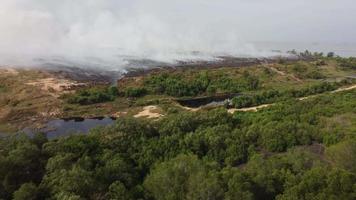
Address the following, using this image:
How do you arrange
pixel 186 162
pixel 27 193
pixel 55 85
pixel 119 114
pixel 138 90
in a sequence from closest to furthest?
pixel 27 193 < pixel 186 162 < pixel 119 114 < pixel 138 90 < pixel 55 85

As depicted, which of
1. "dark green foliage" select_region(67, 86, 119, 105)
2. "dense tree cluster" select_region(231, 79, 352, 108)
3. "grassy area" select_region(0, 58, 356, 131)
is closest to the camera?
"grassy area" select_region(0, 58, 356, 131)

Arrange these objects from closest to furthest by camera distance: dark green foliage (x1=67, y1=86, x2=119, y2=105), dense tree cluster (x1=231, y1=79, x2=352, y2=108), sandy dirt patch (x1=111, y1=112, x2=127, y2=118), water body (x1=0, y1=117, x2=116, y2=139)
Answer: water body (x1=0, y1=117, x2=116, y2=139) < sandy dirt patch (x1=111, y1=112, x2=127, y2=118) < dense tree cluster (x1=231, y1=79, x2=352, y2=108) < dark green foliage (x1=67, y1=86, x2=119, y2=105)

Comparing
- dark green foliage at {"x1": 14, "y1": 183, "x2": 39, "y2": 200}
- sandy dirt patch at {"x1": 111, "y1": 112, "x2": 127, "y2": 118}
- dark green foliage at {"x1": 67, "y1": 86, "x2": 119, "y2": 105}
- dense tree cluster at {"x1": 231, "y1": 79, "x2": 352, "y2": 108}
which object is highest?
dark green foliage at {"x1": 14, "y1": 183, "x2": 39, "y2": 200}

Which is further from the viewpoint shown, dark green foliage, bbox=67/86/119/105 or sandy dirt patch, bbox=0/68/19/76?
sandy dirt patch, bbox=0/68/19/76

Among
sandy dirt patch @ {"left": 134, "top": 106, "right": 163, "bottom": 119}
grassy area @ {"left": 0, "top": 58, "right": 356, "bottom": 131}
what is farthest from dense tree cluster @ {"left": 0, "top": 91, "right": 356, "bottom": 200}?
grassy area @ {"left": 0, "top": 58, "right": 356, "bottom": 131}

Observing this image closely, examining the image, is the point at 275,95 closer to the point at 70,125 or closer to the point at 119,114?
the point at 119,114

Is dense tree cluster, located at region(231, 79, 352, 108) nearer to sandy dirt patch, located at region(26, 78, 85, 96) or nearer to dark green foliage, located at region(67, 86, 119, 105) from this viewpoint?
dark green foliage, located at region(67, 86, 119, 105)

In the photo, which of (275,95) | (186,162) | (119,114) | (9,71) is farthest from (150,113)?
(9,71)

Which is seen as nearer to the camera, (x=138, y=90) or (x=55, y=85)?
(x=138, y=90)
